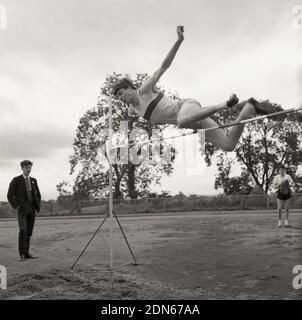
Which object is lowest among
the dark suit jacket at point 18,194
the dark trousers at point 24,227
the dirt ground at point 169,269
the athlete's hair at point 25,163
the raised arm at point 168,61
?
the dirt ground at point 169,269

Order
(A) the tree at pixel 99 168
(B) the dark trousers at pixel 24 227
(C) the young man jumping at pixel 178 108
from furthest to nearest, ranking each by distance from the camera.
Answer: (A) the tree at pixel 99 168, (B) the dark trousers at pixel 24 227, (C) the young man jumping at pixel 178 108

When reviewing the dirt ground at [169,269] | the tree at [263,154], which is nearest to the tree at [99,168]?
the tree at [263,154]

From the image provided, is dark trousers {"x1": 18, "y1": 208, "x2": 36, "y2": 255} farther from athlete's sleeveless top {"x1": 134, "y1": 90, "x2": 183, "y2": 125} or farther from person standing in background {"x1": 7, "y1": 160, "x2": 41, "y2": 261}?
athlete's sleeveless top {"x1": 134, "y1": 90, "x2": 183, "y2": 125}

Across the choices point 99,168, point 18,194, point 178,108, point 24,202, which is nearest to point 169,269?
point 178,108

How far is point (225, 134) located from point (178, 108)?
2.48 ft

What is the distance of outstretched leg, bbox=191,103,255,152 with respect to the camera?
6074 millimetres

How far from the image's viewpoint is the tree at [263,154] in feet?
117

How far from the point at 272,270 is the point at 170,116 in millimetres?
2768

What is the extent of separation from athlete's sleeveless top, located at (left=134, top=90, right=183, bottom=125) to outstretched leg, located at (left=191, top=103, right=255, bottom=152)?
36cm

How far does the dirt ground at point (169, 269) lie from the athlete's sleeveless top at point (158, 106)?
2.32 meters

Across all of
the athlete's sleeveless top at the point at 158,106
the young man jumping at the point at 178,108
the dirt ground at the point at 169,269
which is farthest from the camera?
the athlete's sleeveless top at the point at 158,106

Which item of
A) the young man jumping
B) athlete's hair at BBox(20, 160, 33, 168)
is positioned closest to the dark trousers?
athlete's hair at BBox(20, 160, 33, 168)

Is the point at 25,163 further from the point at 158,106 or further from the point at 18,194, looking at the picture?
the point at 158,106

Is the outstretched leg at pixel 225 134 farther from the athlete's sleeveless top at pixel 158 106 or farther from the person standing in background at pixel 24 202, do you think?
the person standing in background at pixel 24 202
